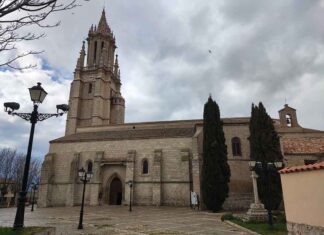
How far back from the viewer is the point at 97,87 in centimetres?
4384

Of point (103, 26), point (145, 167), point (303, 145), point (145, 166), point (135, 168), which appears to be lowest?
point (135, 168)

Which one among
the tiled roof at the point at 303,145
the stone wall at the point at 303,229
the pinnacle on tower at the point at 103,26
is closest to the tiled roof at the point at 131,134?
the tiled roof at the point at 303,145

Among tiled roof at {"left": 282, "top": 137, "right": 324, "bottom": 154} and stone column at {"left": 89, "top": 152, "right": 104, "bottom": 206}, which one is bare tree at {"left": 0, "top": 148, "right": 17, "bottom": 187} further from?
tiled roof at {"left": 282, "top": 137, "right": 324, "bottom": 154}

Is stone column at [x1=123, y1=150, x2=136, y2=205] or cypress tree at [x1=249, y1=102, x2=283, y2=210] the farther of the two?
stone column at [x1=123, y1=150, x2=136, y2=205]

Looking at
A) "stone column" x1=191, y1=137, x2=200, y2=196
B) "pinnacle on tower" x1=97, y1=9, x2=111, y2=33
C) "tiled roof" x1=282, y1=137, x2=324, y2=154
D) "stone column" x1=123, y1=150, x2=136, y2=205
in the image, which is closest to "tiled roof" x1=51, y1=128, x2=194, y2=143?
"stone column" x1=123, y1=150, x2=136, y2=205

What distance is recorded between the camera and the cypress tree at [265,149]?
65.0 feet

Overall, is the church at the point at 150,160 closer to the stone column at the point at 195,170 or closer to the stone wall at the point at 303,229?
the stone column at the point at 195,170

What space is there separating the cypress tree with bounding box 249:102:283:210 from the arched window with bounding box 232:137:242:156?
5.32m

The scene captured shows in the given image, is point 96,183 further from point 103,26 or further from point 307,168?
point 103,26

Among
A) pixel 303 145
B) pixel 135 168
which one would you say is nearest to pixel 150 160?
pixel 135 168

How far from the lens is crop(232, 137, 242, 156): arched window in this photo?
1073 inches

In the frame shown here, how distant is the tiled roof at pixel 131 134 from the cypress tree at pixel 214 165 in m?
5.75

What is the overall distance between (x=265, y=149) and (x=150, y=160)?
13.1 meters

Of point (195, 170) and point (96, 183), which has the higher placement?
point (195, 170)
